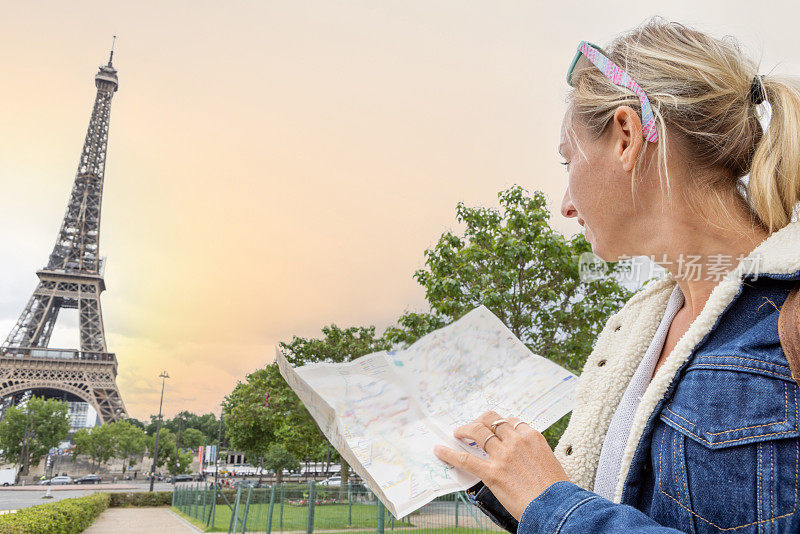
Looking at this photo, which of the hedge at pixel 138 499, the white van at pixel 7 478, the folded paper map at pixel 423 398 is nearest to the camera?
the folded paper map at pixel 423 398

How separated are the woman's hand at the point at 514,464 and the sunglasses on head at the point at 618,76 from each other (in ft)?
2.15

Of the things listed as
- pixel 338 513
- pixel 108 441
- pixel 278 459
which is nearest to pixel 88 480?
pixel 108 441

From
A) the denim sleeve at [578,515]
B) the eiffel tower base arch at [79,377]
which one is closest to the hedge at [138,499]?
the eiffel tower base arch at [79,377]

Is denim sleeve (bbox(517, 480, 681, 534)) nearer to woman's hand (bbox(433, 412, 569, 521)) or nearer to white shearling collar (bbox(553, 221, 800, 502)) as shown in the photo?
woman's hand (bbox(433, 412, 569, 521))

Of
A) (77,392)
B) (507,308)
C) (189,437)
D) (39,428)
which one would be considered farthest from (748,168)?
(189,437)

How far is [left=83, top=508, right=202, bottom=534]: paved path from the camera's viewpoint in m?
19.0

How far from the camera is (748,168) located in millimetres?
1188

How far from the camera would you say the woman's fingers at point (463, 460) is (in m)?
1.10

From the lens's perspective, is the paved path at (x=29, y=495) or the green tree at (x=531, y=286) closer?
the green tree at (x=531, y=286)

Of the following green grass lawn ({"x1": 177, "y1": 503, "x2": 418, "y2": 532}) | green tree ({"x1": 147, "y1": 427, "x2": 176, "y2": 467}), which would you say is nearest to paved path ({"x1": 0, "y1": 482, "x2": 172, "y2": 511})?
green grass lawn ({"x1": 177, "y1": 503, "x2": 418, "y2": 532})

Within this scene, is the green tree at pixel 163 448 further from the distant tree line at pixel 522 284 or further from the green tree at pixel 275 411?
the distant tree line at pixel 522 284

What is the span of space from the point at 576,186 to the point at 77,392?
177ft

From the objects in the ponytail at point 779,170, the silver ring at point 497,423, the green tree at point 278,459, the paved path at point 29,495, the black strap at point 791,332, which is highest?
the ponytail at point 779,170

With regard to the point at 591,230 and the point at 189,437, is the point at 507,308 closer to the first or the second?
the point at 591,230
